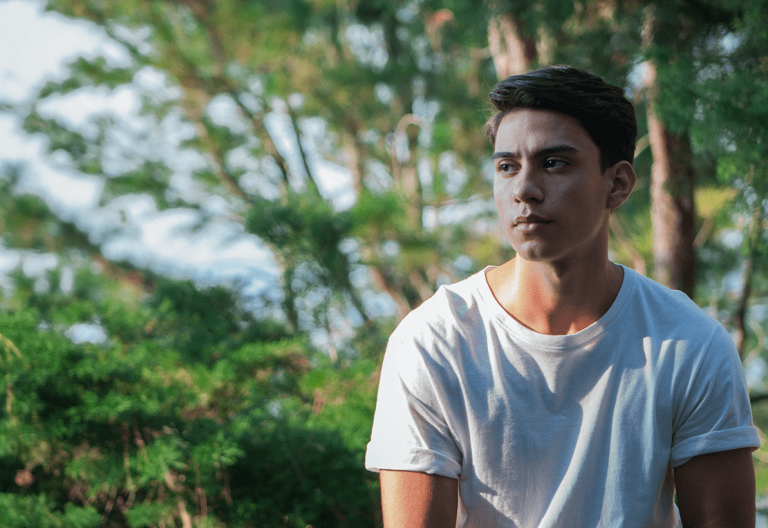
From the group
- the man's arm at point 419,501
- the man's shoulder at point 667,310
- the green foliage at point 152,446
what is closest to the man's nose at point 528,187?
the man's shoulder at point 667,310

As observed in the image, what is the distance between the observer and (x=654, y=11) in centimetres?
208

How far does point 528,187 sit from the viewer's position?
89 cm

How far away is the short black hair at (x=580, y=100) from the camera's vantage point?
35.8 inches

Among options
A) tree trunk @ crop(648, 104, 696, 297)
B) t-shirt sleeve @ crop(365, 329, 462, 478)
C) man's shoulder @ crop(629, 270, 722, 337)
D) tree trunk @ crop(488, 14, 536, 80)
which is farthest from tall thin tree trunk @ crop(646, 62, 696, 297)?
t-shirt sleeve @ crop(365, 329, 462, 478)

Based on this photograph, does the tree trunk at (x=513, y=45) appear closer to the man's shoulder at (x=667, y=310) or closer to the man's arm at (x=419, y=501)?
the man's shoulder at (x=667, y=310)

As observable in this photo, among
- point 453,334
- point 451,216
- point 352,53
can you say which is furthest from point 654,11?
point 352,53

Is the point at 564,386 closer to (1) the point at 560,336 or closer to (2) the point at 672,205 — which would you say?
(1) the point at 560,336

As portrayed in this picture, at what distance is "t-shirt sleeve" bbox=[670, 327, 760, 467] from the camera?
87 cm

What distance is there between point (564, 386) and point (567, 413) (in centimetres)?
4

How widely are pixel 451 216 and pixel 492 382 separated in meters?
3.30

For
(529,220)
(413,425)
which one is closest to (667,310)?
(529,220)

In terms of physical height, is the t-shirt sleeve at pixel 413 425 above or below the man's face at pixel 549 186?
below

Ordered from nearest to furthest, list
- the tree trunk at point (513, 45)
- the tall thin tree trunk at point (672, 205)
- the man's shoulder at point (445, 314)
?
the man's shoulder at point (445, 314)
the tall thin tree trunk at point (672, 205)
the tree trunk at point (513, 45)

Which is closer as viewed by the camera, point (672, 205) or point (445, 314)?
point (445, 314)
